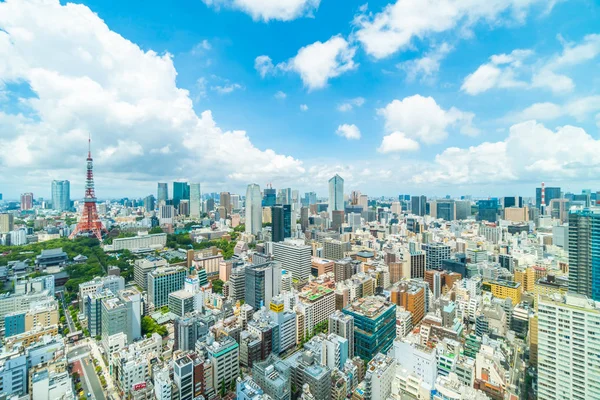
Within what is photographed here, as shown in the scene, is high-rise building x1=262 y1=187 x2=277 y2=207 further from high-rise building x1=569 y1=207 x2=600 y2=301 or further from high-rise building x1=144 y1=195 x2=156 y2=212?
high-rise building x1=569 y1=207 x2=600 y2=301

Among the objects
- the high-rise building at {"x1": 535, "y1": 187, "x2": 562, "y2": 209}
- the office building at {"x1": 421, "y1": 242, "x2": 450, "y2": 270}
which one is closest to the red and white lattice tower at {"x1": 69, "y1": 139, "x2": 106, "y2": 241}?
the office building at {"x1": 421, "y1": 242, "x2": 450, "y2": 270}

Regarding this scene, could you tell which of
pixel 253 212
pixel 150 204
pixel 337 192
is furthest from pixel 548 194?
pixel 150 204

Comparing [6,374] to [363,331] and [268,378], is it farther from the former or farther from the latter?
[363,331]

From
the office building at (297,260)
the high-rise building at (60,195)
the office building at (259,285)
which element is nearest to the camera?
the office building at (259,285)

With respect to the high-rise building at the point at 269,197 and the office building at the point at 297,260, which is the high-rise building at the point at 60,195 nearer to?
the high-rise building at the point at 269,197

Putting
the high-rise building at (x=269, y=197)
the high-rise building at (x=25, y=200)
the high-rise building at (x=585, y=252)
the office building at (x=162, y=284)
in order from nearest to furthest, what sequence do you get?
the high-rise building at (x=585, y=252)
the office building at (x=162, y=284)
the high-rise building at (x=25, y=200)
the high-rise building at (x=269, y=197)

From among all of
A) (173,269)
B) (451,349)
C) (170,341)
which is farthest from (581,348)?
(173,269)

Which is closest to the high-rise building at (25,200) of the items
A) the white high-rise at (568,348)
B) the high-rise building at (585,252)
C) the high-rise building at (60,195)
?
the high-rise building at (60,195)
